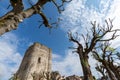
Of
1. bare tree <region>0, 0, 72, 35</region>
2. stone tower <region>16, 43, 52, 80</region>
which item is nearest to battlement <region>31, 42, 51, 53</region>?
stone tower <region>16, 43, 52, 80</region>

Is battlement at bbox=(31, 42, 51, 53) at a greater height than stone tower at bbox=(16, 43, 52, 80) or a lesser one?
greater

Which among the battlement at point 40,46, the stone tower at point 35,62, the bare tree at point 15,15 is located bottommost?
the bare tree at point 15,15

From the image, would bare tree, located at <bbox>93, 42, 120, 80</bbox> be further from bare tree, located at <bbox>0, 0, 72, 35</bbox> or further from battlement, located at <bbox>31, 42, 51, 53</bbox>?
battlement, located at <bbox>31, 42, 51, 53</bbox>

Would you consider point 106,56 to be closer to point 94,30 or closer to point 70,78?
point 94,30

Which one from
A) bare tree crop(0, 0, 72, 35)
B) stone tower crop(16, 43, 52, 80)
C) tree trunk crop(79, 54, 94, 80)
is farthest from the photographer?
stone tower crop(16, 43, 52, 80)

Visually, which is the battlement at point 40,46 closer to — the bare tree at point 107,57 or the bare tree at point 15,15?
the bare tree at point 107,57

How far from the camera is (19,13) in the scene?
5750mm

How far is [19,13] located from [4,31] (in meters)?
1.08

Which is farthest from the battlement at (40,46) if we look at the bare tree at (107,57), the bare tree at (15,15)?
the bare tree at (15,15)

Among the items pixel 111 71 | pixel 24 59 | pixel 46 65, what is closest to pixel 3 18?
pixel 111 71

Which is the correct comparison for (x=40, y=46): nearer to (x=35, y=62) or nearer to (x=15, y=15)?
(x=35, y=62)

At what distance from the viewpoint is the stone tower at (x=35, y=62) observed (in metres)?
57.7

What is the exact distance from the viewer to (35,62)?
203ft

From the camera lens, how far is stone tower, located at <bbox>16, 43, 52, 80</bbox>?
57719mm
